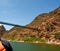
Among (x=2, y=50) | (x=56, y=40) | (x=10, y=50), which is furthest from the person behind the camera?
(x=56, y=40)

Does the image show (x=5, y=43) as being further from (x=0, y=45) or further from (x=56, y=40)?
(x=56, y=40)

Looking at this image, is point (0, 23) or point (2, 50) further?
point (0, 23)

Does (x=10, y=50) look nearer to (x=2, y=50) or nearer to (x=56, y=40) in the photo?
(x=2, y=50)

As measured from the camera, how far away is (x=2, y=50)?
13.9ft

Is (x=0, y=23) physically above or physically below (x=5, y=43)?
above

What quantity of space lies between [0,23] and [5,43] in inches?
17.6

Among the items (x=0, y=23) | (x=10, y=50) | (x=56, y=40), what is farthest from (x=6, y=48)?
(x=56, y=40)

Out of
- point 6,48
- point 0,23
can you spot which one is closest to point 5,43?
point 6,48

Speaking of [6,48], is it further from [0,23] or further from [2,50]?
[0,23]

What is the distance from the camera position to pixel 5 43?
4.61 metres

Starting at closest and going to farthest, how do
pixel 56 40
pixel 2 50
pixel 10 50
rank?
1. pixel 2 50
2. pixel 10 50
3. pixel 56 40

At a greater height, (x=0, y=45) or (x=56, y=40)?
(x=0, y=45)

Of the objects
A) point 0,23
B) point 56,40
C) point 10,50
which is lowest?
point 56,40

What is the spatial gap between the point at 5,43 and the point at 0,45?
0.86 feet
